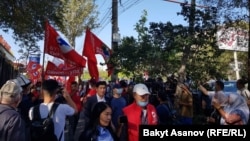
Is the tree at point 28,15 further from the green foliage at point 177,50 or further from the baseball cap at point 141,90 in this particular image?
the baseball cap at point 141,90

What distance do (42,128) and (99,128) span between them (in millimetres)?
782

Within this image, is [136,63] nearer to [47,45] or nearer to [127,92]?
[127,92]

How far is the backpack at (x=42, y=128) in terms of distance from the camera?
15.8ft

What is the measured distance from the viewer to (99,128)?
4504 mm

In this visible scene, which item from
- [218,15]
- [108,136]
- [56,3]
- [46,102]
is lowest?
[108,136]

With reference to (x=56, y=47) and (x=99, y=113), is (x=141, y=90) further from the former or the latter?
(x=56, y=47)

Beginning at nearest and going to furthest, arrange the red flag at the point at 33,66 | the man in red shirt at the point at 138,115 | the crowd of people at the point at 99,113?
the crowd of people at the point at 99,113, the man in red shirt at the point at 138,115, the red flag at the point at 33,66

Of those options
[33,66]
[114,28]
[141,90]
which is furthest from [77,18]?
[141,90]

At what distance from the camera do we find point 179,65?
12.3 m

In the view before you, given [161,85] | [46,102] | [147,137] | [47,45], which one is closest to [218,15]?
[161,85]

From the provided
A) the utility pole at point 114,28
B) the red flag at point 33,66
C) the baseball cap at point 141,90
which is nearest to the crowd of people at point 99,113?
the baseball cap at point 141,90

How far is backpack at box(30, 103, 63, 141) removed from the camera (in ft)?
15.8

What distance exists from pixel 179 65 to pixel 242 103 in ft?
22.7

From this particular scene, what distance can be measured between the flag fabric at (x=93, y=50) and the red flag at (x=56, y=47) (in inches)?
45.2
